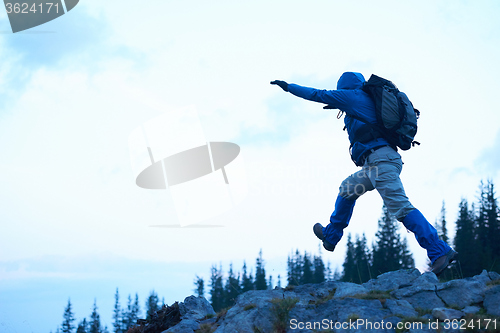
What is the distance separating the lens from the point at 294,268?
74.5 meters

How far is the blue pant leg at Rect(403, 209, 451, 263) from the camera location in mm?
6586

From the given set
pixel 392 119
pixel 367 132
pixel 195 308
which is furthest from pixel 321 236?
pixel 195 308

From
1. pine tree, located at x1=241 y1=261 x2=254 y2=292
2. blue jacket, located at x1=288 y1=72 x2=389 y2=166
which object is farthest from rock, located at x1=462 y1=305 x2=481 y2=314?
pine tree, located at x1=241 y1=261 x2=254 y2=292

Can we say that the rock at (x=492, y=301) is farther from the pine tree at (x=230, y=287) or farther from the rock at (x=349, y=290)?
the pine tree at (x=230, y=287)

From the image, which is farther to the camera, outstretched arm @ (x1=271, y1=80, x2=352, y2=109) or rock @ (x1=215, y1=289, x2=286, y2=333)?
outstretched arm @ (x1=271, y1=80, x2=352, y2=109)

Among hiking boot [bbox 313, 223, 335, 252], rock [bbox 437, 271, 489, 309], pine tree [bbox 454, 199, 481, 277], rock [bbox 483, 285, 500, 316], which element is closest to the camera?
rock [bbox 483, 285, 500, 316]

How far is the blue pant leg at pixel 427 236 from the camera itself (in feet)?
21.6

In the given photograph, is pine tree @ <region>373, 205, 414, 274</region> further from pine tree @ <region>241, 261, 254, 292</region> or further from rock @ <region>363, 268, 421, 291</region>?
rock @ <region>363, 268, 421, 291</region>

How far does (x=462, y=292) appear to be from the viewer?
627 cm

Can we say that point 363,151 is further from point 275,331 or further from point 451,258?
point 275,331

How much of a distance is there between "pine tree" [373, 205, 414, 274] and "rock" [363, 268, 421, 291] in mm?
52070

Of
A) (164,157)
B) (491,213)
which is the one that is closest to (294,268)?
(491,213)

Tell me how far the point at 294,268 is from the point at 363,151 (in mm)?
69952

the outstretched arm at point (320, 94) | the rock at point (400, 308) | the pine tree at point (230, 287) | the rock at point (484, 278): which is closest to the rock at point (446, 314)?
the rock at point (400, 308)
